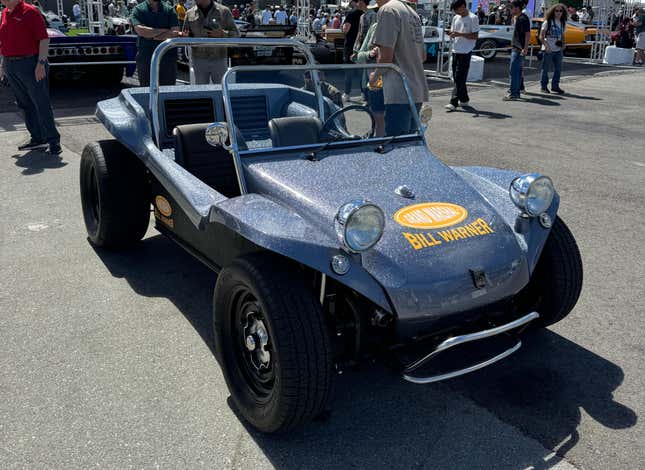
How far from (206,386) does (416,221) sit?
3.88 feet

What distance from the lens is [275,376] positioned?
2.38 metres

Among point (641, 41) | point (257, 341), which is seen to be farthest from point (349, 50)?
point (641, 41)

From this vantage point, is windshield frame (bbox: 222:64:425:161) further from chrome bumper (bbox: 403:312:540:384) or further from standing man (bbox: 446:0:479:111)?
standing man (bbox: 446:0:479:111)

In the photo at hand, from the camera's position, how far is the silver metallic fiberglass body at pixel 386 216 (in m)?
2.44

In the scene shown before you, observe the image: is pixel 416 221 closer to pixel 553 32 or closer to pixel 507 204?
pixel 507 204

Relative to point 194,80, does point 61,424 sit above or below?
below

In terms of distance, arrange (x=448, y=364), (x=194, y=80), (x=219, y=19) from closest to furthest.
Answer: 1. (x=448, y=364)
2. (x=194, y=80)
3. (x=219, y=19)

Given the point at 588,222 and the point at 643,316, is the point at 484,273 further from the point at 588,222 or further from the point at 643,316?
the point at 588,222

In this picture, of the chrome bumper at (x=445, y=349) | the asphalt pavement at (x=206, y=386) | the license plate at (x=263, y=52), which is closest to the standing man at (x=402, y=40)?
the asphalt pavement at (x=206, y=386)

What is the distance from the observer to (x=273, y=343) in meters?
2.31

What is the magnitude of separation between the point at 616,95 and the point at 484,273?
1102 cm

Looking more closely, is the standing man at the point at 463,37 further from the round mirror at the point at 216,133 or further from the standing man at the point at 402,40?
the round mirror at the point at 216,133

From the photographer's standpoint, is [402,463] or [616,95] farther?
[616,95]

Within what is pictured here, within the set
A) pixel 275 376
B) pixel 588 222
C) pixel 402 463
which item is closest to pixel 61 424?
pixel 275 376
